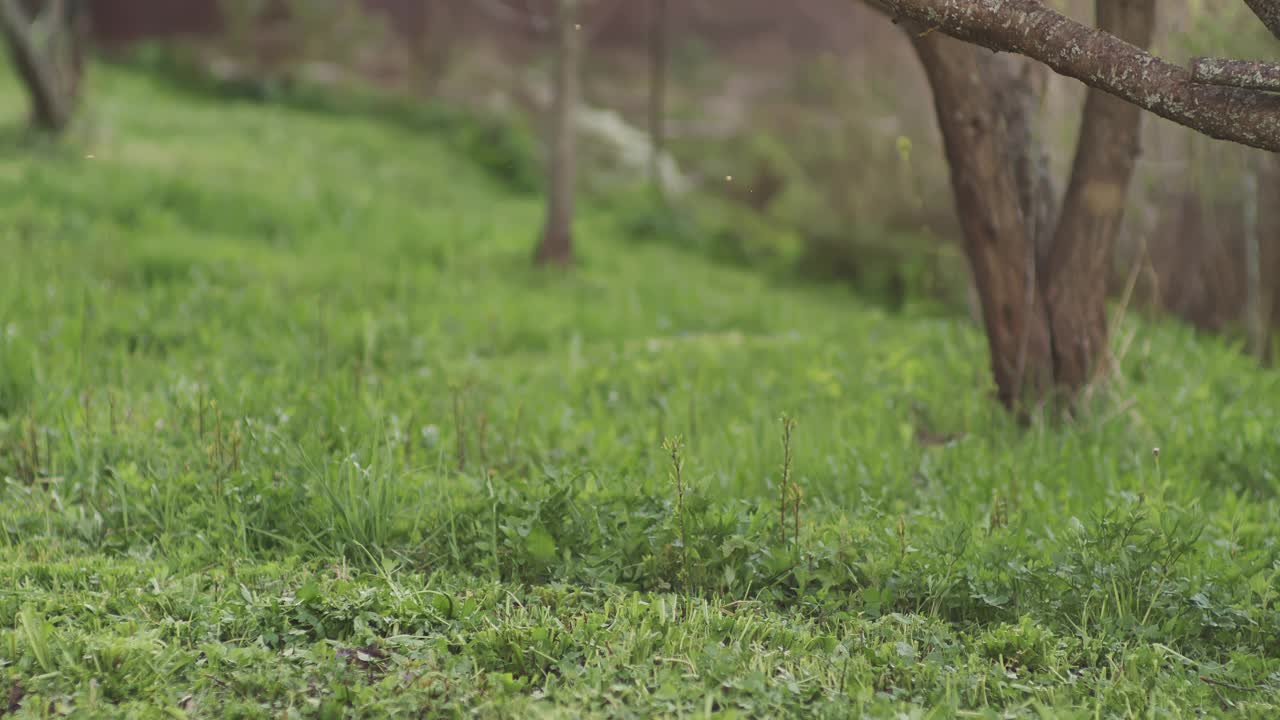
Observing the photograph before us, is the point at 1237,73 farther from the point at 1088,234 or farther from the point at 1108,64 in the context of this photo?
the point at 1088,234

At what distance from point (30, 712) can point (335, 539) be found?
128cm

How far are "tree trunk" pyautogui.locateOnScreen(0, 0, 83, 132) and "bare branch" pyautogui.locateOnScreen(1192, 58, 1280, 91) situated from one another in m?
11.6

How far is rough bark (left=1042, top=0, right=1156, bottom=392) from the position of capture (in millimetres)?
5758

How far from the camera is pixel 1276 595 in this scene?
153 inches

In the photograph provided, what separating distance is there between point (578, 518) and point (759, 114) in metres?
16.0

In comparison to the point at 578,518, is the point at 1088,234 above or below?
above

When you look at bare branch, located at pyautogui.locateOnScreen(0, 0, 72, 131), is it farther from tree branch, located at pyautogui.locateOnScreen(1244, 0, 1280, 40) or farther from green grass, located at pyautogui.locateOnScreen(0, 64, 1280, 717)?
tree branch, located at pyautogui.locateOnScreen(1244, 0, 1280, 40)

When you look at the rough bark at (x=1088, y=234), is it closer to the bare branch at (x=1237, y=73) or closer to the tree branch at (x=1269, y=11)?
the tree branch at (x=1269, y=11)

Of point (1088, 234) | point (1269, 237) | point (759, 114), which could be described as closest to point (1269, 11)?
point (1088, 234)

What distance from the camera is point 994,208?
5.65m

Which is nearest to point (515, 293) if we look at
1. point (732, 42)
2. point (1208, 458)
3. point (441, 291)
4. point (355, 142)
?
point (441, 291)

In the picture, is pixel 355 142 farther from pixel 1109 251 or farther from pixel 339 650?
pixel 339 650

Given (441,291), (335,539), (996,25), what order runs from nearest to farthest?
(996,25) → (335,539) → (441,291)

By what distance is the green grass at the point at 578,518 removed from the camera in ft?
10.8
